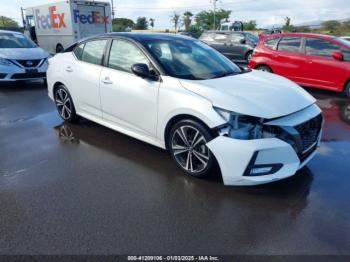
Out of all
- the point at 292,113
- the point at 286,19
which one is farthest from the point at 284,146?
the point at 286,19

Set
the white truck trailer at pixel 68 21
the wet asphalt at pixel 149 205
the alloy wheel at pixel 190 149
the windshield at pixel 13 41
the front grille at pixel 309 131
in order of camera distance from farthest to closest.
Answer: the white truck trailer at pixel 68 21 < the windshield at pixel 13 41 < the alloy wheel at pixel 190 149 < the front grille at pixel 309 131 < the wet asphalt at pixel 149 205

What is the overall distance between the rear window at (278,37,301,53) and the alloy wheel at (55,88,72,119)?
6332mm

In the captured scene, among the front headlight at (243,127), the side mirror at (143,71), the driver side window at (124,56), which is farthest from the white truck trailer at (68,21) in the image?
the front headlight at (243,127)

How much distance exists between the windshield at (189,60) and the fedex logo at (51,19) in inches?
586

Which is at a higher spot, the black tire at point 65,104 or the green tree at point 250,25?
the black tire at point 65,104

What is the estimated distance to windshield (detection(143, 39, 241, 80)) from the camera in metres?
4.05

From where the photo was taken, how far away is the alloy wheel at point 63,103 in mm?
5594

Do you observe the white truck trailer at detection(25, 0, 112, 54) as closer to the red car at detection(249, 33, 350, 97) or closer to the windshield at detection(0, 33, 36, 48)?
the windshield at detection(0, 33, 36, 48)

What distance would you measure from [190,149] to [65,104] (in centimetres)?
300

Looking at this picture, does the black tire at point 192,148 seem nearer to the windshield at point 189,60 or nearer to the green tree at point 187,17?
the windshield at point 189,60

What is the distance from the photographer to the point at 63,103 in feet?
18.8

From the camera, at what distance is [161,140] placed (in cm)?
405

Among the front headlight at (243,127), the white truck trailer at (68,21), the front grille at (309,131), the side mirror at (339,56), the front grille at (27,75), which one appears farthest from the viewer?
the white truck trailer at (68,21)

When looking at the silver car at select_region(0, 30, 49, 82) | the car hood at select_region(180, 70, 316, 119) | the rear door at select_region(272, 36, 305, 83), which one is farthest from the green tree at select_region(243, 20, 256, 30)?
the car hood at select_region(180, 70, 316, 119)
